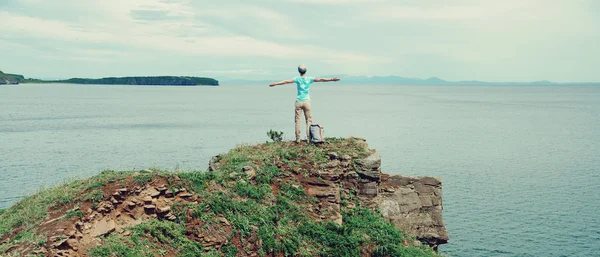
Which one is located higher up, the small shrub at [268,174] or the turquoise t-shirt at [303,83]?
the turquoise t-shirt at [303,83]

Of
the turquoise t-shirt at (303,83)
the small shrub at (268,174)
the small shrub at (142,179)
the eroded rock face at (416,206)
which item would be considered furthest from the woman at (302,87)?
the small shrub at (142,179)

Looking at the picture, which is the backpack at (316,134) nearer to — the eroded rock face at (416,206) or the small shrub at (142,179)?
the eroded rock face at (416,206)

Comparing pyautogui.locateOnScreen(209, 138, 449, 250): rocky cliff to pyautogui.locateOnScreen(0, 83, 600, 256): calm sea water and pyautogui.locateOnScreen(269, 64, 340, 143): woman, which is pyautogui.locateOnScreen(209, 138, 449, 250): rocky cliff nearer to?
pyautogui.locateOnScreen(269, 64, 340, 143): woman

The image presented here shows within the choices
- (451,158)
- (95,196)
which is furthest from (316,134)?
(451,158)

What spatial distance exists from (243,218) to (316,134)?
249 inches

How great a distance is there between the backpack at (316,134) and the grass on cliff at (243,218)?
0.45 metres

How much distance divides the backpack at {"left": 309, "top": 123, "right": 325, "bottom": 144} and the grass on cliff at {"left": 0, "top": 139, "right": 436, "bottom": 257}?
452mm

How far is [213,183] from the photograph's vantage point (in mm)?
18359

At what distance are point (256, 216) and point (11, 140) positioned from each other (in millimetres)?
62015

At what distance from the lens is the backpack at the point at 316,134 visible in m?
22.1

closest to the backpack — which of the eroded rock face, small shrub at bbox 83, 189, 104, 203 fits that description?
the eroded rock face

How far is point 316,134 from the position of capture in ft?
72.5

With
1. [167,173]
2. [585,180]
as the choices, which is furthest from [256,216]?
[585,180]

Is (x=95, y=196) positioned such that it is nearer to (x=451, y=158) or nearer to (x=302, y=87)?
(x=302, y=87)
